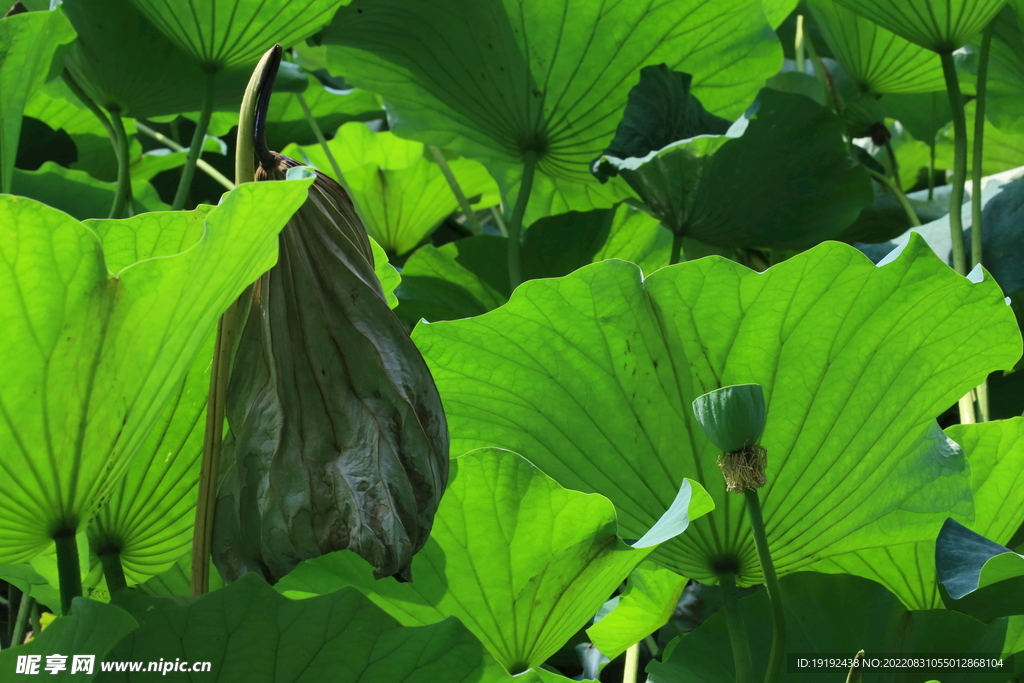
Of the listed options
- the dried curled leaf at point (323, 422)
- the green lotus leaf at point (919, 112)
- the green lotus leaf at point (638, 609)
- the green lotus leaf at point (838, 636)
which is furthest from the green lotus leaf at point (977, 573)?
the green lotus leaf at point (919, 112)

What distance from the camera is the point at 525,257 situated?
0.76 m

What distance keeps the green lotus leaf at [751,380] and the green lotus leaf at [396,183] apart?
46 cm

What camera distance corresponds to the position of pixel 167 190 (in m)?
1.03

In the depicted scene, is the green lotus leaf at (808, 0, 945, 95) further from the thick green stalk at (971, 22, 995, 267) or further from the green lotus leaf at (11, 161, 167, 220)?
the green lotus leaf at (11, 161, 167, 220)

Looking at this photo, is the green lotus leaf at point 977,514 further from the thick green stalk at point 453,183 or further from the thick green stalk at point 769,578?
the thick green stalk at point 453,183

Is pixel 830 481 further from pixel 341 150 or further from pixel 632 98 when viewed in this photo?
pixel 341 150

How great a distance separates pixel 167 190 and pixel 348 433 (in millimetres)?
817

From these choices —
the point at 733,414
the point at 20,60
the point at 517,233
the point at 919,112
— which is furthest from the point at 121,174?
the point at 919,112

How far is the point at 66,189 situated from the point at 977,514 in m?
0.74

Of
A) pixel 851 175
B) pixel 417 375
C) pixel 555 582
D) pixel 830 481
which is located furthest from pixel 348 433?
pixel 851 175

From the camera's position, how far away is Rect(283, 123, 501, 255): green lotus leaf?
90 centimetres

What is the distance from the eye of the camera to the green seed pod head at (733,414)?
0.35 metres

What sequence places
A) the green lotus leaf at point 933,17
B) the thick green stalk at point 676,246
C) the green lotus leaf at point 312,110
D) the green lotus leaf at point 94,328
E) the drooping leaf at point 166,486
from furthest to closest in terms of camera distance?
the green lotus leaf at point 312,110
the thick green stalk at point 676,246
the green lotus leaf at point 933,17
the drooping leaf at point 166,486
the green lotus leaf at point 94,328

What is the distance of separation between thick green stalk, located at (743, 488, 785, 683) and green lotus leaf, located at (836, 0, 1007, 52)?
1.38 feet
